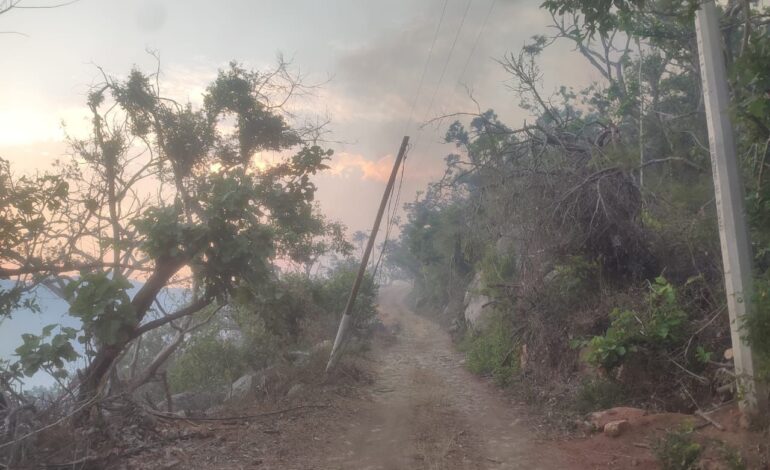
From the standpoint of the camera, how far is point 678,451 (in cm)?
551

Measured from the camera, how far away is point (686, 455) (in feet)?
17.9

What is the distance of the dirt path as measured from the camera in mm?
6789

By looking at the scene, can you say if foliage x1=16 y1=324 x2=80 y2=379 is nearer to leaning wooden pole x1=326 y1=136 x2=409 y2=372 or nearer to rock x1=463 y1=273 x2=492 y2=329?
leaning wooden pole x1=326 y1=136 x2=409 y2=372

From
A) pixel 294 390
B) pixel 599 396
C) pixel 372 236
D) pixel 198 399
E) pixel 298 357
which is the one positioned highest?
pixel 372 236

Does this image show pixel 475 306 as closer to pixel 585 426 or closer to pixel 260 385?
pixel 260 385

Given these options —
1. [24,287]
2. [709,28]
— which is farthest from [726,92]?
[24,287]

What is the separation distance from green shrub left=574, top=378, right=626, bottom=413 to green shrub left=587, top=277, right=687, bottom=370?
12.5 inches

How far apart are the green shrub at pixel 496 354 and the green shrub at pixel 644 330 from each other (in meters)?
3.61

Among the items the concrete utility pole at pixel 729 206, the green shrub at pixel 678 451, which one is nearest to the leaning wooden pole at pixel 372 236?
Answer: the concrete utility pole at pixel 729 206

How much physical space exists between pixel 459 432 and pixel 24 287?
25.7 feet

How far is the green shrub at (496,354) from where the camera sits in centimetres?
1199

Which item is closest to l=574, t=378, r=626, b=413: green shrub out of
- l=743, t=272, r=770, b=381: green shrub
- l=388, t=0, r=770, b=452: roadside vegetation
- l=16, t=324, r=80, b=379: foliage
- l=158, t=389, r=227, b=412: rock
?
l=388, t=0, r=770, b=452: roadside vegetation

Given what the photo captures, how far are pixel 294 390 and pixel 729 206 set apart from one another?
8586mm

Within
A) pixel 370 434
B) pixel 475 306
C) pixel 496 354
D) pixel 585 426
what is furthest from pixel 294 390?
pixel 475 306
